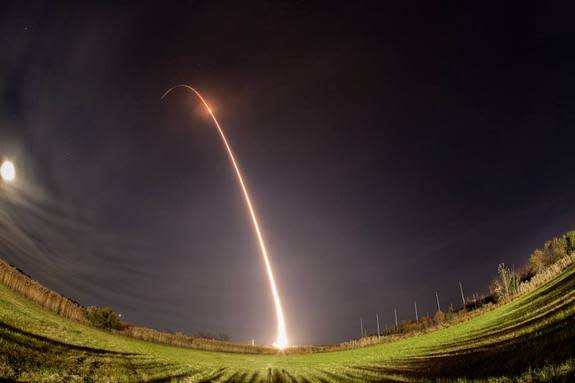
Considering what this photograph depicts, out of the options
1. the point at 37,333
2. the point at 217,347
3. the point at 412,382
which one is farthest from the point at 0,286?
the point at 217,347

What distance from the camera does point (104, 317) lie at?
163ft

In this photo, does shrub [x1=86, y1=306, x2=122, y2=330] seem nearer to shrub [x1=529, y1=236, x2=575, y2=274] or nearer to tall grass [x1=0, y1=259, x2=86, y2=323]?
tall grass [x1=0, y1=259, x2=86, y2=323]

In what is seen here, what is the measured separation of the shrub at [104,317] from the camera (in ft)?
152

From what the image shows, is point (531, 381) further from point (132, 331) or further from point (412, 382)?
point (132, 331)

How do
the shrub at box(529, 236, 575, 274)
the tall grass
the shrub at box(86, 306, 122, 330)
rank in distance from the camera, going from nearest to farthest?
the tall grass < the shrub at box(86, 306, 122, 330) < the shrub at box(529, 236, 575, 274)

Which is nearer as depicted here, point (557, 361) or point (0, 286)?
point (557, 361)

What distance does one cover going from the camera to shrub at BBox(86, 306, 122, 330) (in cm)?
4628

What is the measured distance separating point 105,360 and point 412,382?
1548cm

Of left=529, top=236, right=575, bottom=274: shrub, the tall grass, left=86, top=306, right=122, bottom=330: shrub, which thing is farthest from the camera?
left=529, top=236, right=575, bottom=274: shrub

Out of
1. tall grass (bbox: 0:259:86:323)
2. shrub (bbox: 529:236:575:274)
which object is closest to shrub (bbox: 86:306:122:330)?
tall grass (bbox: 0:259:86:323)

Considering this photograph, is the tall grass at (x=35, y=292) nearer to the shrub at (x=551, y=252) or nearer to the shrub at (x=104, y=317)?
the shrub at (x=104, y=317)

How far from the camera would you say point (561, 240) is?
83.8m

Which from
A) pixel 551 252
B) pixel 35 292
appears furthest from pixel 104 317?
pixel 551 252

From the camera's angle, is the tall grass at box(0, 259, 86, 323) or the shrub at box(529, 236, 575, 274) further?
the shrub at box(529, 236, 575, 274)
